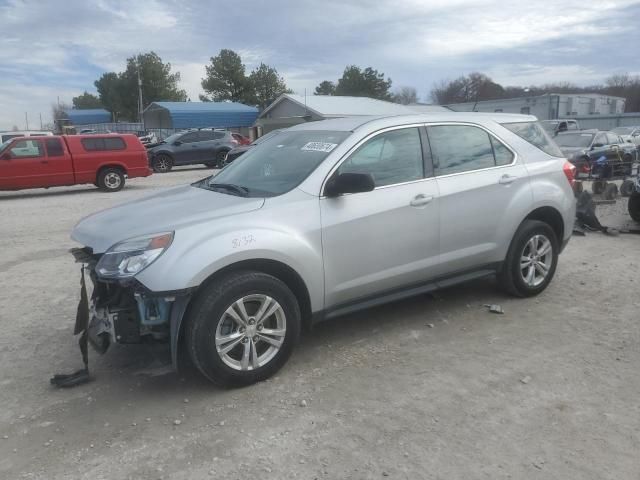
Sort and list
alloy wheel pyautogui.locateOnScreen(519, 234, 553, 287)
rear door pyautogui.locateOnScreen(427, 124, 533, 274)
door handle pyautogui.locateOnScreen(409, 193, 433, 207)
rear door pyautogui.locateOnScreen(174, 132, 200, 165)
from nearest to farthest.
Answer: door handle pyautogui.locateOnScreen(409, 193, 433, 207) → rear door pyautogui.locateOnScreen(427, 124, 533, 274) → alloy wheel pyautogui.locateOnScreen(519, 234, 553, 287) → rear door pyautogui.locateOnScreen(174, 132, 200, 165)

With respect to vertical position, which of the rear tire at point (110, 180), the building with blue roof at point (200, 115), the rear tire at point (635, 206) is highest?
the building with blue roof at point (200, 115)

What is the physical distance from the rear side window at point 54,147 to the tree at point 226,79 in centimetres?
5381

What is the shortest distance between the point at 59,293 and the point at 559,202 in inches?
204

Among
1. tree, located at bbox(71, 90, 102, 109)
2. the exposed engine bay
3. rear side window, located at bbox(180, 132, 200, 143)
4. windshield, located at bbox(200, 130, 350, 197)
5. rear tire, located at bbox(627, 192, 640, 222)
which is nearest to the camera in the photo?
the exposed engine bay

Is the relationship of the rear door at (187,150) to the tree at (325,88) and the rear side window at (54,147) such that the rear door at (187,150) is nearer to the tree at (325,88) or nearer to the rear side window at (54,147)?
the rear side window at (54,147)

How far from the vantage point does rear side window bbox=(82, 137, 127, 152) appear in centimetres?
1552

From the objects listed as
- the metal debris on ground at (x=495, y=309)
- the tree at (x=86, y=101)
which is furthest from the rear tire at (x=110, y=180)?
the tree at (x=86, y=101)

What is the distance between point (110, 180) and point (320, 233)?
13457 mm

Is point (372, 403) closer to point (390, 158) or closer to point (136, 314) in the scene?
point (136, 314)

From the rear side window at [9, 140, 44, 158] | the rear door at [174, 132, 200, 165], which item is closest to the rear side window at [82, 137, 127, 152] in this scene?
the rear side window at [9, 140, 44, 158]

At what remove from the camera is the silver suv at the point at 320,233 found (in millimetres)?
3422

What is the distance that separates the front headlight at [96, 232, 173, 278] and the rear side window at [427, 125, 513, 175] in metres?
2.32

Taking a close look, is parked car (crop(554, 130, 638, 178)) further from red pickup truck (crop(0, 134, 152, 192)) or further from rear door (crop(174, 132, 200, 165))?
rear door (crop(174, 132, 200, 165))

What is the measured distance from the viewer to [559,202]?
521 cm
